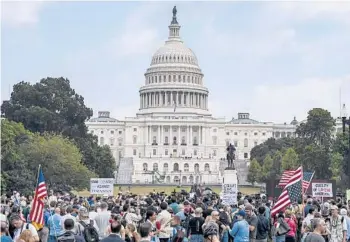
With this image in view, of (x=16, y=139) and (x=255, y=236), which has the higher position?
(x=16, y=139)

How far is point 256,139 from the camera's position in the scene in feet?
625

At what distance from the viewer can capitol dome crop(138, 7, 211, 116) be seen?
184m

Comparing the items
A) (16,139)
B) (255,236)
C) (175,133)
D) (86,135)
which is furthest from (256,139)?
(255,236)

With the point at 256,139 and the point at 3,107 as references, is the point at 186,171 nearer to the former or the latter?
the point at 256,139

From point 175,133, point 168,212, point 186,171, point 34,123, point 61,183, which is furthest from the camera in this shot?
point 175,133

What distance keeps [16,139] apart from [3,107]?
50.1 ft

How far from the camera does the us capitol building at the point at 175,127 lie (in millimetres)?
167000

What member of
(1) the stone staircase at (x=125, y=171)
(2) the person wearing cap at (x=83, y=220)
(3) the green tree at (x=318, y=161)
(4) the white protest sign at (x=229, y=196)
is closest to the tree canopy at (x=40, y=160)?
(3) the green tree at (x=318, y=161)

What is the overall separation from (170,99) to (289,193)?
159 meters

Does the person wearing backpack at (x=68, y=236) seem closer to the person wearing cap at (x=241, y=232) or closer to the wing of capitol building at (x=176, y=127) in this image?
the person wearing cap at (x=241, y=232)

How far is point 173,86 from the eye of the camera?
184 metres

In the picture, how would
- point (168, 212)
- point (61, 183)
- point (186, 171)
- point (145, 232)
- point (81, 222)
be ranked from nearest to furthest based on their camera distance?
1. point (145, 232)
2. point (81, 222)
3. point (168, 212)
4. point (61, 183)
5. point (186, 171)

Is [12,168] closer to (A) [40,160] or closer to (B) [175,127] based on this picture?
(A) [40,160]

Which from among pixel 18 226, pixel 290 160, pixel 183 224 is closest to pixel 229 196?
pixel 183 224
